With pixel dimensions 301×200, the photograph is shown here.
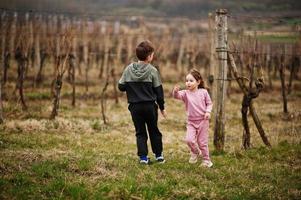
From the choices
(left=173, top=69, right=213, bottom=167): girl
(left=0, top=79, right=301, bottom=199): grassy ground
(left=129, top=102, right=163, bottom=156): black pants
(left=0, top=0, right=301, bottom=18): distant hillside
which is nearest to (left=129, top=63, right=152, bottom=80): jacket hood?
(left=129, top=102, right=163, bottom=156): black pants

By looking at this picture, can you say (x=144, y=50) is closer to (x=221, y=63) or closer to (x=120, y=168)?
(x=120, y=168)

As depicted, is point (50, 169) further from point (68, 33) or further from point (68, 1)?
point (68, 1)

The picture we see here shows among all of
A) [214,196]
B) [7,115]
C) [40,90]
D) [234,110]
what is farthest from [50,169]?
[40,90]

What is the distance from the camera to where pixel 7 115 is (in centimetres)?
1244

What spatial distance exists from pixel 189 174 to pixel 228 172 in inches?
24.6

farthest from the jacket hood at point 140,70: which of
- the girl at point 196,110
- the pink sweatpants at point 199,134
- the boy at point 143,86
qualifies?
the pink sweatpants at point 199,134

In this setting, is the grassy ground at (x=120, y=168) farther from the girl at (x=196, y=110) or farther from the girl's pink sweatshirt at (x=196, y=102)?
the girl's pink sweatshirt at (x=196, y=102)

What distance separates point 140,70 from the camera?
22.5 ft

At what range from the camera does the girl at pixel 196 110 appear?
705 centimetres

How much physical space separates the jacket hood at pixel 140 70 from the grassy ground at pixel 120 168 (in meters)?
1.32

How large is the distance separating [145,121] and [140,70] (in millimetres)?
797

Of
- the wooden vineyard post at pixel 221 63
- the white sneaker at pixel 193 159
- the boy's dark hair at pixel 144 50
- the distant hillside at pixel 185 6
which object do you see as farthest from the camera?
the distant hillside at pixel 185 6

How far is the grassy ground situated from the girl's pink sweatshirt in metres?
0.78

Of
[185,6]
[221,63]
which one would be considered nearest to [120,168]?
[221,63]
